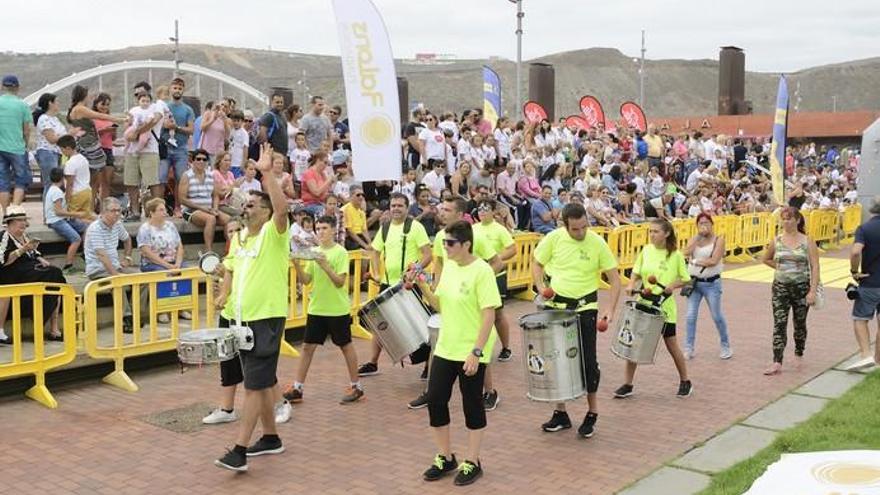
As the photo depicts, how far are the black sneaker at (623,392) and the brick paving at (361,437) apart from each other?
0.08 m

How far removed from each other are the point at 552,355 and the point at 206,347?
2.65 metres

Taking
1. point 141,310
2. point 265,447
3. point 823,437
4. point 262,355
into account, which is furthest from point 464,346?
point 141,310

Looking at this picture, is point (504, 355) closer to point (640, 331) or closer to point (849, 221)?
point (640, 331)

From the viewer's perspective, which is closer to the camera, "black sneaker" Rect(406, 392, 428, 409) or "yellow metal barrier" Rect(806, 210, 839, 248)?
"black sneaker" Rect(406, 392, 428, 409)

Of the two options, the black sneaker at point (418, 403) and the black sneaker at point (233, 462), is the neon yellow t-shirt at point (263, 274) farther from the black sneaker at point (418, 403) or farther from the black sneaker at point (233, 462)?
the black sneaker at point (418, 403)

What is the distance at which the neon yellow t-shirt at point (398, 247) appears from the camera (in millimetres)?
9039

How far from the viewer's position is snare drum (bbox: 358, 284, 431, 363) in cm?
845

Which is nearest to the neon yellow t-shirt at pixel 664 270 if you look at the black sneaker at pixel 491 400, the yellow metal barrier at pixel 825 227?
the black sneaker at pixel 491 400

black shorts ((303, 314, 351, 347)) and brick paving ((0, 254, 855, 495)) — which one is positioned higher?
black shorts ((303, 314, 351, 347))

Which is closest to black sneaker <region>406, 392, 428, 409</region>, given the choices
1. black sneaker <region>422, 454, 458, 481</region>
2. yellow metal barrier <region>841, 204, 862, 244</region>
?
black sneaker <region>422, 454, 458, 481</region>

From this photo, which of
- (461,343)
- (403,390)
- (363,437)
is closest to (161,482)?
(363,437)

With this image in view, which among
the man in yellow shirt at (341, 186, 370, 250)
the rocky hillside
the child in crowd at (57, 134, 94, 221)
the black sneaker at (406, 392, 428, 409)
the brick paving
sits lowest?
the brick paving

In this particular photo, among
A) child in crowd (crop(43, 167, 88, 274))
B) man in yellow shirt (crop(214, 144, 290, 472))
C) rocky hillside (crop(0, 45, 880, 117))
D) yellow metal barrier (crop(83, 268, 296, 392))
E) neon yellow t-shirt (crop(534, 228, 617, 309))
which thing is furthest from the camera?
rocky hillside (crop(0, 45, 880, 117))

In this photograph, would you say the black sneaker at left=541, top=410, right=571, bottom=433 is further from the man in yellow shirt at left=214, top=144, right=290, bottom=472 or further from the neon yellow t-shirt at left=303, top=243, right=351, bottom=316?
the man in yellow shirt at left=214, top=144, right=290, bottom=472
